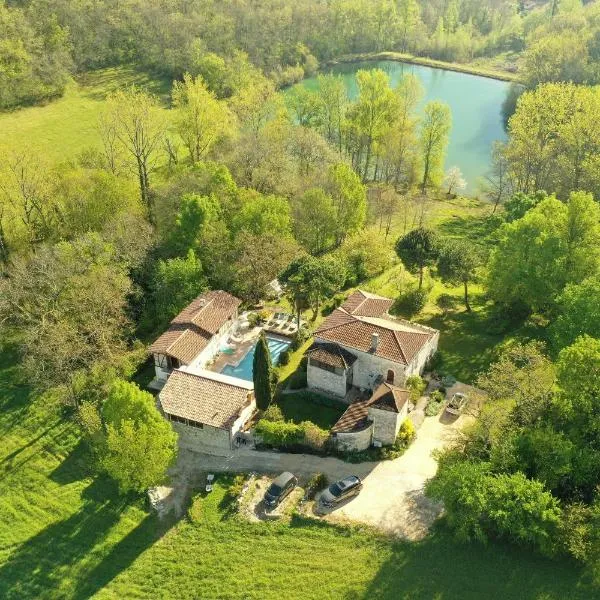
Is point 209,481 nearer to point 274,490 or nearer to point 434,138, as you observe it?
point 274,490

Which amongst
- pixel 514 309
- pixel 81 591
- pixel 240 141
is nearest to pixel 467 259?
pixel 514 309

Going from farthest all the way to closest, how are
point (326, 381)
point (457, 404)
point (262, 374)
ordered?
1. point (326, 381)
2. point (457, 404)
3. point (262, 374)

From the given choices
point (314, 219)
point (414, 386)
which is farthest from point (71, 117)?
point (414, 386)

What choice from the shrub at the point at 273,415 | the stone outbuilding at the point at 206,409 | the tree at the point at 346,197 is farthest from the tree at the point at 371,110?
the shrub at the point at 273,415


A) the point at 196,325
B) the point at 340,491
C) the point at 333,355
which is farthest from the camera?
the point at 196,325

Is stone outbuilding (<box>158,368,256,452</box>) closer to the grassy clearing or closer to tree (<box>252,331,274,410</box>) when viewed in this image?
tree (<box>252,331,274,410</box>)

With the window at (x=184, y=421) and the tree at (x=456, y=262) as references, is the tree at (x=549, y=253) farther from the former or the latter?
the window at (x=184, y=421)
